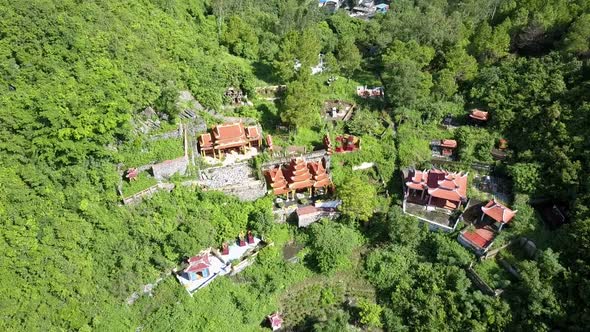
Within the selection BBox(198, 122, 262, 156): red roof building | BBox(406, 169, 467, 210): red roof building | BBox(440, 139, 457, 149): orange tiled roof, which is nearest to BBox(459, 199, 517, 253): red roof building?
BBox(406, 169, 467, 210): red roof building

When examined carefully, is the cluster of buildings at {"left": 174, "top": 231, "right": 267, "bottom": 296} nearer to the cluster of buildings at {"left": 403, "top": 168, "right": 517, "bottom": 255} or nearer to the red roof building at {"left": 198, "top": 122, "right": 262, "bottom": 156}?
the red roof building at {"left": 198, "top": 122, "right": 262, "bottom": 156}

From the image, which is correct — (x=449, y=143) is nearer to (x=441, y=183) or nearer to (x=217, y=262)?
(x=441, y=183)

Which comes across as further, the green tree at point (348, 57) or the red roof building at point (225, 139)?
the green tree at point (348, 57)

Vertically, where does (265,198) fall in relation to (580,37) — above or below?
below

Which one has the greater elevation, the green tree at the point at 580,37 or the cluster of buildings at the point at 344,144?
the green tree at the point at 580,37

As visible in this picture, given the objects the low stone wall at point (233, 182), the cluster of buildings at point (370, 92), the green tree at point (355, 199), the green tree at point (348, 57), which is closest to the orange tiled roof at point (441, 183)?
the green tree at point (355, 199)

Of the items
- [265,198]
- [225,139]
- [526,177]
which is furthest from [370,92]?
[265,198]

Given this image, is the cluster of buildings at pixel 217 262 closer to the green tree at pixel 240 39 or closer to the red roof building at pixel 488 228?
the red roof building at pixel 488 228
